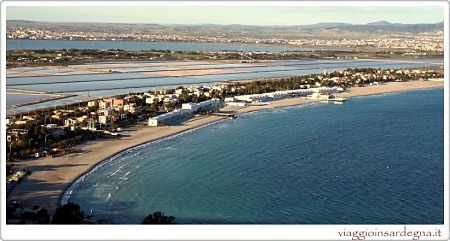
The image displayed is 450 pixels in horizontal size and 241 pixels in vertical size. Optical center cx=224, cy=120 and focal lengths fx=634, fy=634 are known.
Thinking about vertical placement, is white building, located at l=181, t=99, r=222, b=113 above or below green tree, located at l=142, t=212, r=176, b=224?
below

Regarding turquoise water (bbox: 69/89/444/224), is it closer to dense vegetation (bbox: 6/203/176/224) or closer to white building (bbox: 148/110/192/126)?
dense vegetation (bbox: 6/203/176/224)

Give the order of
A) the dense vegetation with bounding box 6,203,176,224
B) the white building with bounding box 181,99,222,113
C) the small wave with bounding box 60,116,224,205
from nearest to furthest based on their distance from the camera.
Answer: the dense vegetation with bounding box 6,203,176,224 < the small wave with bounding box 60,116,224,205 < the white building with bounding box 181,99,222,113

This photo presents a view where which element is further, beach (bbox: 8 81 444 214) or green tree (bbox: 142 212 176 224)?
beach (bbox: 8 81 444 214)

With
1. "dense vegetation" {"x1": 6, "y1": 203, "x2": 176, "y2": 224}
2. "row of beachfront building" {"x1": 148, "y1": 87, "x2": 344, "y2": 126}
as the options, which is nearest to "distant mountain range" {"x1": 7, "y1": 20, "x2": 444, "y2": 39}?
"row of beachfront building" {"x1": 148, "y1": 87, "x2": 344, "y2": 126}

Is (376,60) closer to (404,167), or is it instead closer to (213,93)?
(213,93)

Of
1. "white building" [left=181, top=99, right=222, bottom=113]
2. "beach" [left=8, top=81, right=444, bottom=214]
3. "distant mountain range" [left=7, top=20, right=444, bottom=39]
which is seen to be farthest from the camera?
"distant mountain range" [left=7, top=20, right=444, bottom=39]

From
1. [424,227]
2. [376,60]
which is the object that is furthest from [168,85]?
[376,60]
